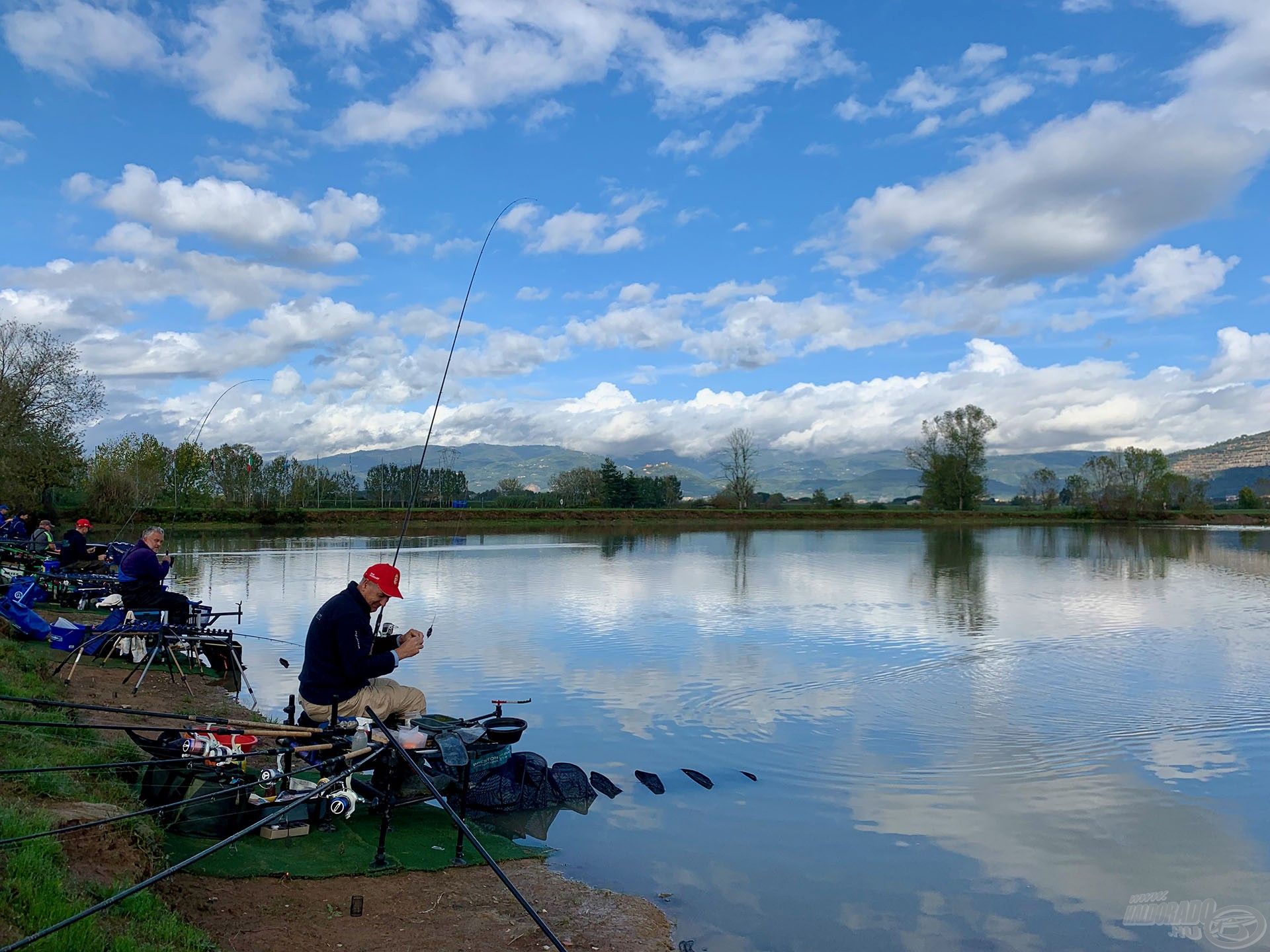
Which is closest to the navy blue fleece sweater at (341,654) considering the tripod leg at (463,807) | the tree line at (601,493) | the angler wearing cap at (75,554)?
the tripod leg at (463,807)

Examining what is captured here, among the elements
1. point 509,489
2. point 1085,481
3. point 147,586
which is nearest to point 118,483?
point 147,586

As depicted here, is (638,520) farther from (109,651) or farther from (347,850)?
(347,850)

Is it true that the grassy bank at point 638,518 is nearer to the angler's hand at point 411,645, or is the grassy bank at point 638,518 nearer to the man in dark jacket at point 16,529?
the man in dark jacket at point 16,529

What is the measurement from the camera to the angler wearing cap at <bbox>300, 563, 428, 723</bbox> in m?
6.83

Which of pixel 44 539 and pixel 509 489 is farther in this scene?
pixel 509 489

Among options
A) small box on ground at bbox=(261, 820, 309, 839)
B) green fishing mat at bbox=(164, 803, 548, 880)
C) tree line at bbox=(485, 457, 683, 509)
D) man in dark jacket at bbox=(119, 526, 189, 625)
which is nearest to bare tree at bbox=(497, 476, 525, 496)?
tree line at bbox=(485, 457, 683, 509)

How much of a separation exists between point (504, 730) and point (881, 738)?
14.9ft

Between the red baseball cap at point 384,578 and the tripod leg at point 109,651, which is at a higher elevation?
the red baseball cap at point 384,578

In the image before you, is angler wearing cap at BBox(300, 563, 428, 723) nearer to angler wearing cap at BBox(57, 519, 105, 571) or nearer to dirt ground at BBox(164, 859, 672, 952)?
dirt ground at BBox(164, 859, 672, 952)

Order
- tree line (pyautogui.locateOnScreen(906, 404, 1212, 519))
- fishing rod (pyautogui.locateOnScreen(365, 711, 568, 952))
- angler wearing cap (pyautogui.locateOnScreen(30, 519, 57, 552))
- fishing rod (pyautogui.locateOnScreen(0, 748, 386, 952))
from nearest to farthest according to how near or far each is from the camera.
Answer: fishing rod (pyautogui.locateOnScreen(0, 748, 386, 952)) < fishing rod (pyautogui.locateOnScreen(365, 711, 568, 952)) < angler wearing cap (pyautogui.locateOnScreen(30, 519, 57, 552)) < tree line (pyautogui.locateOnScreen(906, 404, 1212, 519))

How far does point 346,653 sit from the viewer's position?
6797 millimetres

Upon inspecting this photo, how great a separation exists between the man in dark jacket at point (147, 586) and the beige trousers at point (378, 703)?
17.1ft

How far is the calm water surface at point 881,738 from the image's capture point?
20.5 feet
